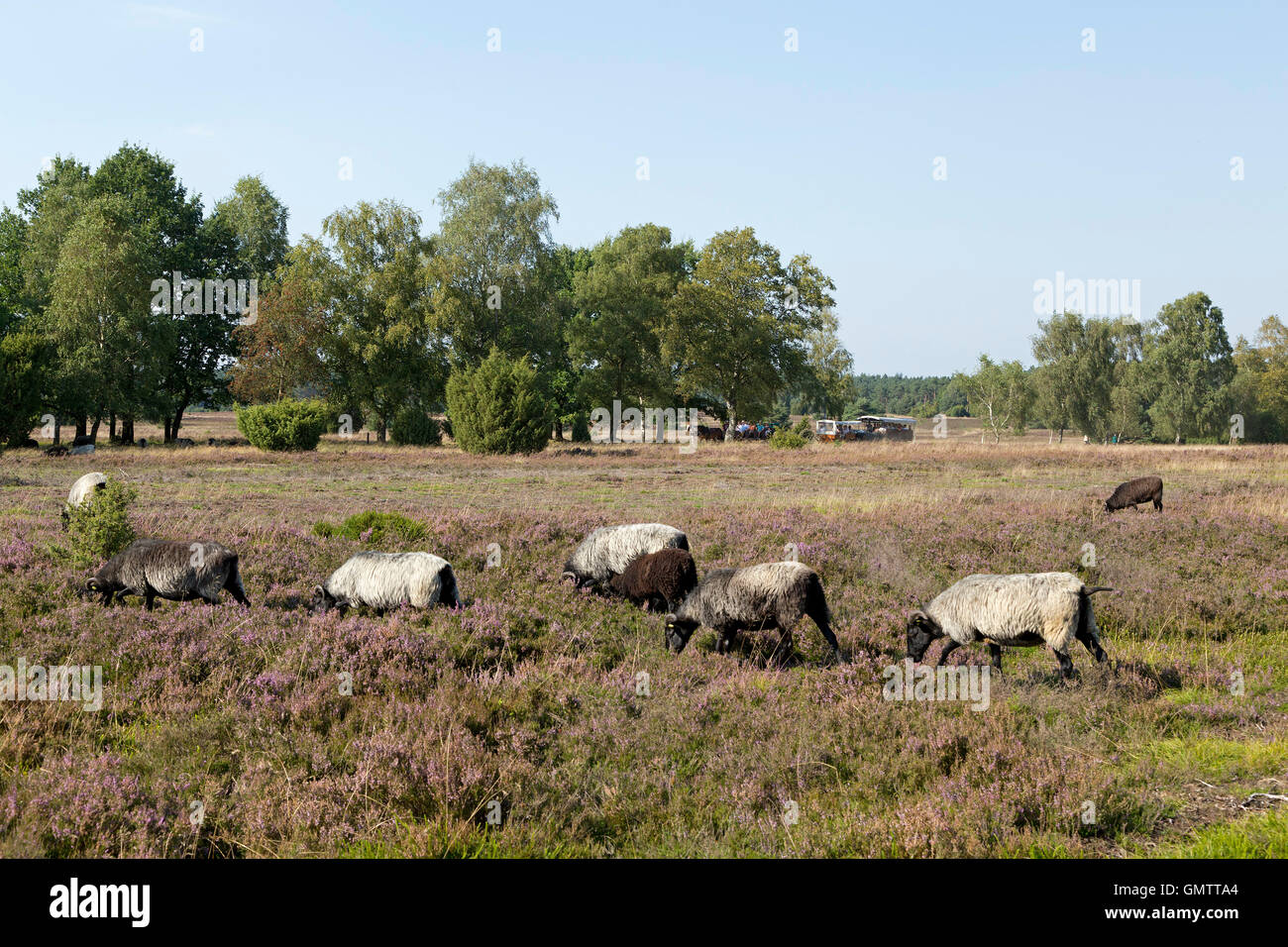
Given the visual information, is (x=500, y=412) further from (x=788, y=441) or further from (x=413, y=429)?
(x=788, y=441)

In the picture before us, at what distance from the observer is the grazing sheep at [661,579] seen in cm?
1134

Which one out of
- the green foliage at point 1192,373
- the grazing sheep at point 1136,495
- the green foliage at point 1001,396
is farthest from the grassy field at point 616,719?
the green foliage at point 1001,396

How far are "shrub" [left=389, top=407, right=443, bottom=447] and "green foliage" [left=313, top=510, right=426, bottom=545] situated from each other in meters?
40.6

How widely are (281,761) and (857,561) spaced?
33.6ft

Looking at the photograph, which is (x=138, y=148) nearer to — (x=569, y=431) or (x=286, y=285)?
(x=286, y=285)

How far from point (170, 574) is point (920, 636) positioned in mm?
9541

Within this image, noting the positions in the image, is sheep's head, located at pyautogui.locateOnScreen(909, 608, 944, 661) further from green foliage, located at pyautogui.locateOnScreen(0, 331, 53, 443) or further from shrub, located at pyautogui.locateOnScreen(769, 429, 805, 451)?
green foliage, located at pyautogui.locateOnScreen(0, 331, 53, 443)

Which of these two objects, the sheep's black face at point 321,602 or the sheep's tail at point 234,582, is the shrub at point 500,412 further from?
the sheep's tail at point 234,582

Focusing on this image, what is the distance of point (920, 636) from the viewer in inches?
393

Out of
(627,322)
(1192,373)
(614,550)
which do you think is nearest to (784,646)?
(614,550)

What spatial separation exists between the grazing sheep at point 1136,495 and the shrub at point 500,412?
31004mm
